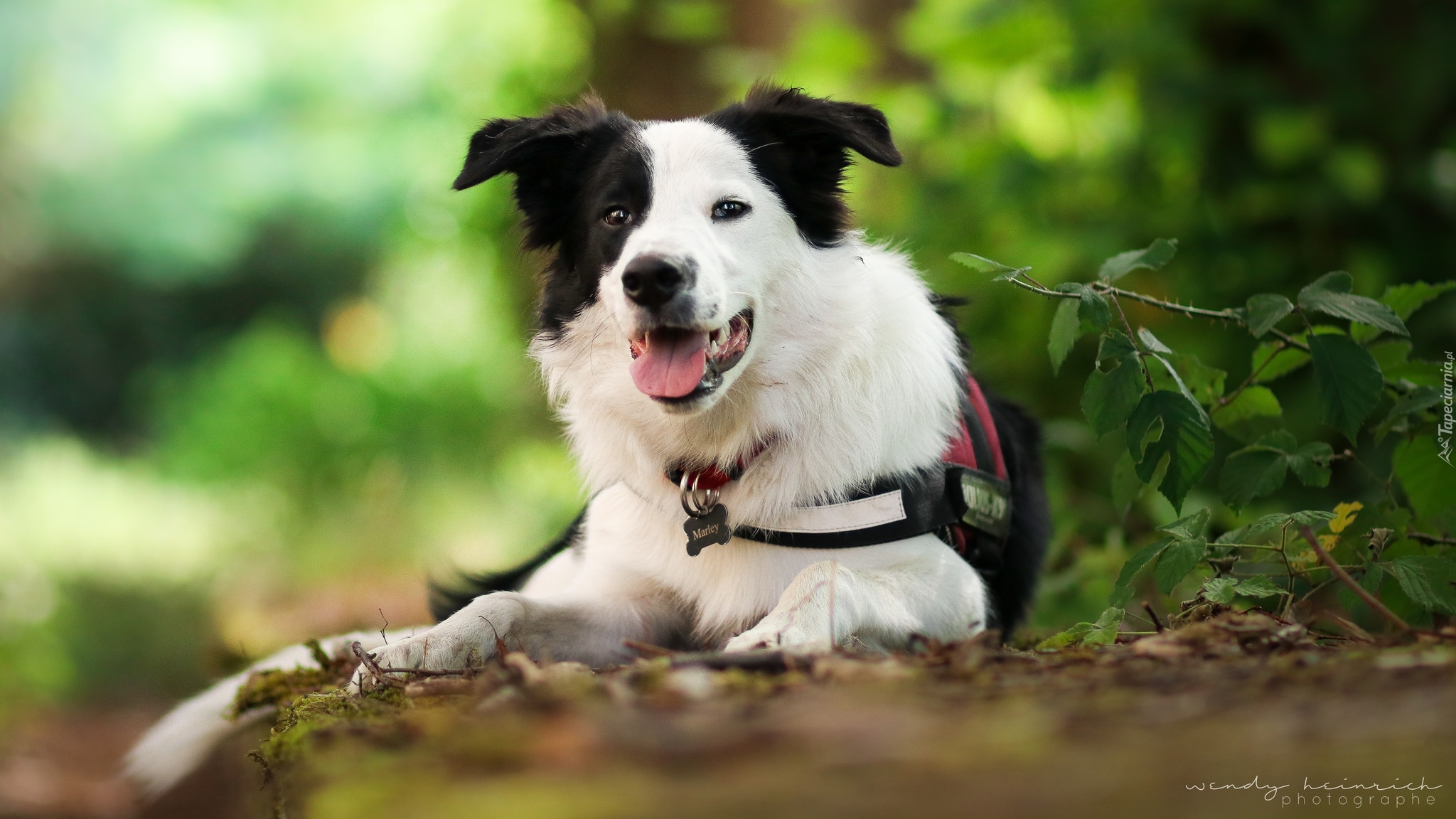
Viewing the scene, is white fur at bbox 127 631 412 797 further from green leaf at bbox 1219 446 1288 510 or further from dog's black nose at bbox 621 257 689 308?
green leaf at bbox 1219 446 1288 510

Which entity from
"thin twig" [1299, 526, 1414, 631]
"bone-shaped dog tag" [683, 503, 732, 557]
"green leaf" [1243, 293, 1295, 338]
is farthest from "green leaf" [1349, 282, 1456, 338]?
"bone-shaped dog tag" [683, 503, 732, 557]

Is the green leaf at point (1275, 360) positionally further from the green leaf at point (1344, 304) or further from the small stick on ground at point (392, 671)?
the small stick on ground at point (392, 671)

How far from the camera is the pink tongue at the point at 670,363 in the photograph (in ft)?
8.23

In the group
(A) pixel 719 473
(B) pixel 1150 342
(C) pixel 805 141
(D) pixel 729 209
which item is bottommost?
(A) pixel 719 473

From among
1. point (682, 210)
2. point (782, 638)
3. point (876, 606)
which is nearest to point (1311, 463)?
point (876, 606)

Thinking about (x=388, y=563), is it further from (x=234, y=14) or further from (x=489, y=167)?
(x=489, y=167)

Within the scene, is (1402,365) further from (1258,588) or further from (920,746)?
(920,746)

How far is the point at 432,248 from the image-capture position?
348 inches

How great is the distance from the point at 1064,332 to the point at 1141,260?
28 cm

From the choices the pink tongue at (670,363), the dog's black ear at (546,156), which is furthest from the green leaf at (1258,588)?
the dog's black ear at (546,156)

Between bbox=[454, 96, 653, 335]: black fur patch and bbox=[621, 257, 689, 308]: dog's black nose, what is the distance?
334mm

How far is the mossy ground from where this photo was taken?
3.51ft

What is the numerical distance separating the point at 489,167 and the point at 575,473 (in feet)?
2.90

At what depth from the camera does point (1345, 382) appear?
2293 mm
